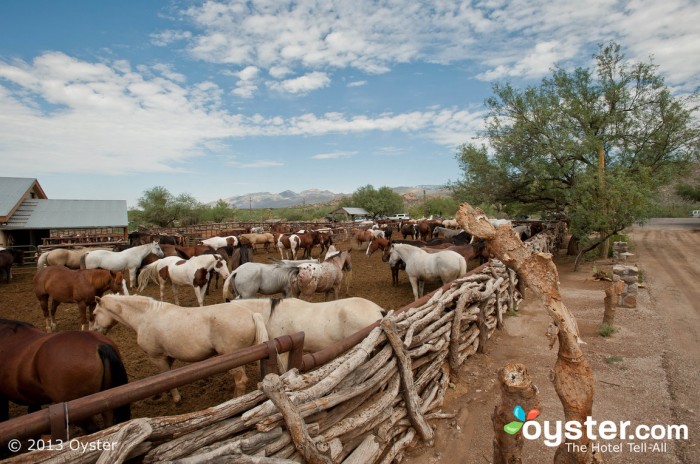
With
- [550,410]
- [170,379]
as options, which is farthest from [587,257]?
[170,379]

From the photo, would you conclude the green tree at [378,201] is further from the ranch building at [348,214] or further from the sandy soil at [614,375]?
the sandy soil at [614,375]

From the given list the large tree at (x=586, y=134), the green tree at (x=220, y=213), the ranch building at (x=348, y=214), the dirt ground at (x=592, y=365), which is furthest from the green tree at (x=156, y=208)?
the large tree at (x=586, y=134)

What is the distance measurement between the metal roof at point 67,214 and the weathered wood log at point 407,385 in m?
22.5

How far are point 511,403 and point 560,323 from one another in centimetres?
71

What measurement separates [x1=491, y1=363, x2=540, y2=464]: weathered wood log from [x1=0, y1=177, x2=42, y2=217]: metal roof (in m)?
25.3

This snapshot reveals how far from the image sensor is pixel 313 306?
191 inches

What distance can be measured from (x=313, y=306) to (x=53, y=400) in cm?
291

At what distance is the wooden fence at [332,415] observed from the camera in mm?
2148

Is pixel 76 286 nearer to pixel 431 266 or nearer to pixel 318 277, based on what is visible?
pixel 318 277

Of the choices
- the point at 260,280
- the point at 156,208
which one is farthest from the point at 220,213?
the point at 260,280

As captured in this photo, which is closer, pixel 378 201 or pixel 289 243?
A: pixel 289 243

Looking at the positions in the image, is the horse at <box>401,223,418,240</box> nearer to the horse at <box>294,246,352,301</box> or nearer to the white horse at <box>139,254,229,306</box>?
the horse at <box>294,246,352,301</box>

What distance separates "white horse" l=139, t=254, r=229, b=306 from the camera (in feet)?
31.2

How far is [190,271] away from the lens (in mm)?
9852
